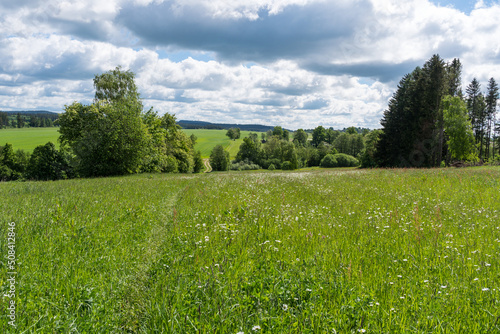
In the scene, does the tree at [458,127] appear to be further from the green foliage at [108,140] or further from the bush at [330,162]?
the bush at [330,162]

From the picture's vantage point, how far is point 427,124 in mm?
45688

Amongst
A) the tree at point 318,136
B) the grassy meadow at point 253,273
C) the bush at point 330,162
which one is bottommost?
the bush at point 330,162

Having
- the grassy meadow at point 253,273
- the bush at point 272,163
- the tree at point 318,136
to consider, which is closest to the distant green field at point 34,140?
the bush at point 272,163

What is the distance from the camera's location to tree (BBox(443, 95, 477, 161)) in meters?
39.8

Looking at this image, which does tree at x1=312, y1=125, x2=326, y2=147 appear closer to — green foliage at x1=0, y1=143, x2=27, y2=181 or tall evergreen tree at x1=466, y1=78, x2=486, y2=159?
tall evergreen tree at x1=466, y1=78, x2=486, y2=159

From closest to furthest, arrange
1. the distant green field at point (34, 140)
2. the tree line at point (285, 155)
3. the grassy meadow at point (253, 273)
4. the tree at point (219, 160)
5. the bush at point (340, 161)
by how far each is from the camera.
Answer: the grassy meadow at point (253, 273) < the bush at point (340, 161) < the tree line at point (285, 155) < the distant green field at point (34, 140) < the tree at point (219, 160)

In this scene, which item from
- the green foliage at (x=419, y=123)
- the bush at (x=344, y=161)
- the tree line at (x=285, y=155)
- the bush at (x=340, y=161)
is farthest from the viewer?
the tree line at (x=285, y=155)

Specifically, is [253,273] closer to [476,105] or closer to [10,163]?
[476,105]

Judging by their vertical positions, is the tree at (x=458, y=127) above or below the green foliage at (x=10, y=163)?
above

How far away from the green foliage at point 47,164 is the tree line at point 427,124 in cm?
6598

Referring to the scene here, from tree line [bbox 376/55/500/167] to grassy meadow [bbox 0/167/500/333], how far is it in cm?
4241

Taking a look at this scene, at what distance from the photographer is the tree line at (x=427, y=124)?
41219mm

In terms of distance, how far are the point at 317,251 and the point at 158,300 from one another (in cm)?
287

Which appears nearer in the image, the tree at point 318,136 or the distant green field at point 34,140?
the distant green field at point 34,140
